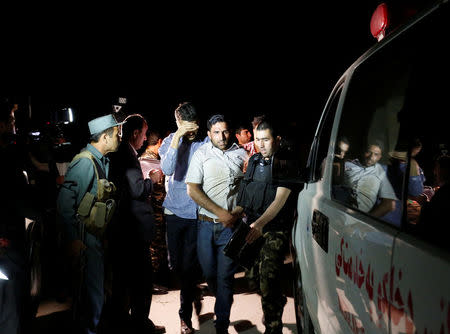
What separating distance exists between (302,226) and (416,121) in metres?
1.43

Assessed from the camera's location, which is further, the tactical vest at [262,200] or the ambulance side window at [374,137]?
the tactical vest at [262,200]

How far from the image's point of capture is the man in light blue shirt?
133 inches

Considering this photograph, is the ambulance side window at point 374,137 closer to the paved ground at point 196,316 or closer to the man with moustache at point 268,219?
the man with moustache at point 268,219

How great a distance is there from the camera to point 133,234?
3.10 meters

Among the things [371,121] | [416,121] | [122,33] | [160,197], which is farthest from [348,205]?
[122,33]

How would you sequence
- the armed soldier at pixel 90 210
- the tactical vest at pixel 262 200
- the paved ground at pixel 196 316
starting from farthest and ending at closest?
1. the paved ground at pixel 196 316
2. the tactical vest at pixel 262 200
3. the armed soldier at pixel 90 210

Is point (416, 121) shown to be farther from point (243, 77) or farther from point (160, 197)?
point (243, 77)

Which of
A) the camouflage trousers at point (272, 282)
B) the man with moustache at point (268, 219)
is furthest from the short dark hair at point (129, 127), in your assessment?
the camouflage trousers at point (272, 282)

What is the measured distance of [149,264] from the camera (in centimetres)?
322

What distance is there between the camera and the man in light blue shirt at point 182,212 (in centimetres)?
338

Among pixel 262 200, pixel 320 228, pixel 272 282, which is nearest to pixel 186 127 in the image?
pixel 262 200

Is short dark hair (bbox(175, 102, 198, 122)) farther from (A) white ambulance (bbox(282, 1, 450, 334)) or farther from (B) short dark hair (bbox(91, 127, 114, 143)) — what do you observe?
(A) white ambulance (bbox(282, 1, 450, 334))

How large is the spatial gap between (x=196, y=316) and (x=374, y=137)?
3091 millimetres

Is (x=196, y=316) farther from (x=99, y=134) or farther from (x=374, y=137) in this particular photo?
(x=374, y=137)
